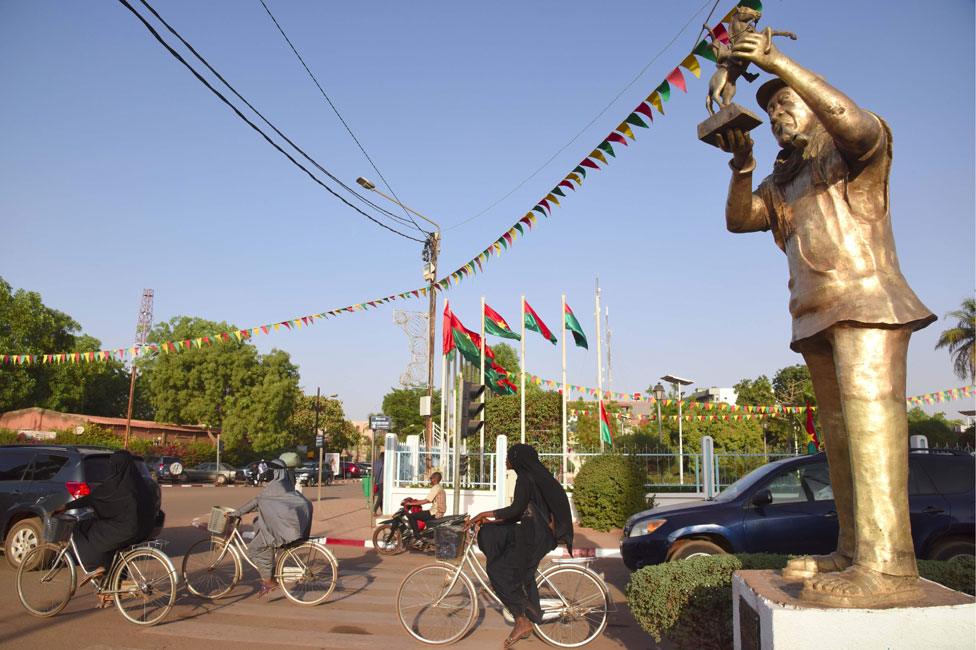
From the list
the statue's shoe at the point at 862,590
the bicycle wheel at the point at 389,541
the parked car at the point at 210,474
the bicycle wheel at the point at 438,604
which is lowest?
the parked car at the point at 210,474

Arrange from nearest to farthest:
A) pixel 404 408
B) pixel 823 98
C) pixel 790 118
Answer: pixel 823 98
pixel 790 118
pixel 404 408

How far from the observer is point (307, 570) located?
7414mm

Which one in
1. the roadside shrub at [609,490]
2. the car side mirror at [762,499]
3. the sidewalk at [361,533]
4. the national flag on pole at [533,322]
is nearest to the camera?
the car side mirror at [762,499]

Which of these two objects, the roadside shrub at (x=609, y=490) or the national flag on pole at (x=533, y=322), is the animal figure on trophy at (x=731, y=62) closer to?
the roadside shrub at (x=609, y=490)

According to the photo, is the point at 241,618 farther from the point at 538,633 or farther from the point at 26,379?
the point at 26,379

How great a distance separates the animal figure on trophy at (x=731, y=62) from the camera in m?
3.25

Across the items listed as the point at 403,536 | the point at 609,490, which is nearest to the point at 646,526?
the point at 403,536

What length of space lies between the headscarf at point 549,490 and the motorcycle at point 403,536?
602 cm

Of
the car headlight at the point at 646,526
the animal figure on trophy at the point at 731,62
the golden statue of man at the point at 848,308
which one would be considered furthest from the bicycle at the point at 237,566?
the animal figure on trophy at the point at 731,62

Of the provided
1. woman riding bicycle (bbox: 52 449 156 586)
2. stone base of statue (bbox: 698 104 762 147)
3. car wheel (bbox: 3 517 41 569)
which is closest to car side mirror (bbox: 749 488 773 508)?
stone base of statue (bbox: 698 104 762 147)

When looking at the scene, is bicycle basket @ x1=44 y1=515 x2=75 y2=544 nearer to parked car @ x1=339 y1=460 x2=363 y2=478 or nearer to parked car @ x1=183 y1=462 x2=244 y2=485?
parked car @ x1=183 y1=462 x2=244 y2=485

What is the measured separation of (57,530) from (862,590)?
23.9 ft

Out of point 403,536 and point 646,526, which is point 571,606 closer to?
point 646,526

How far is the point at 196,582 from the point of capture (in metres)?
7.61
